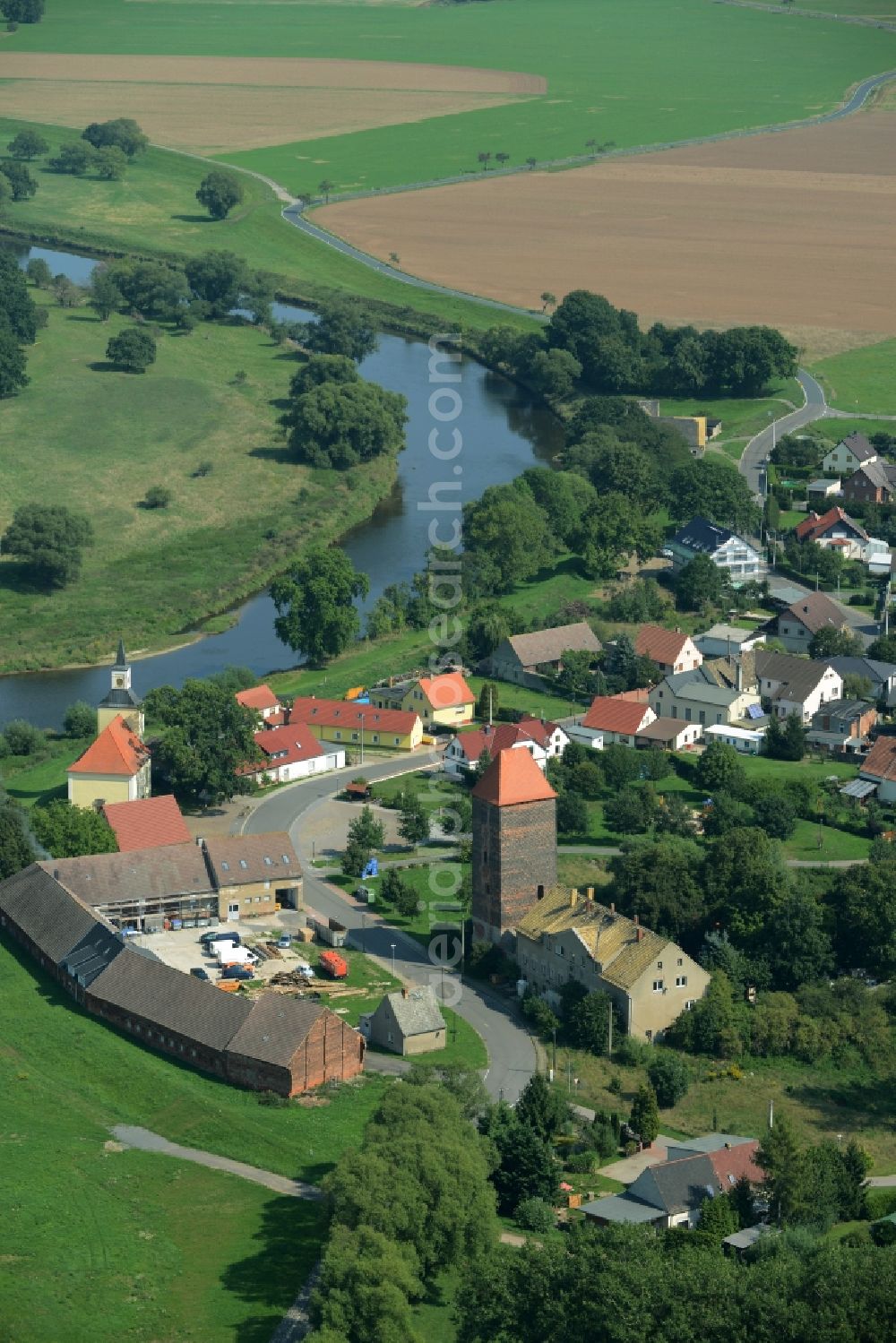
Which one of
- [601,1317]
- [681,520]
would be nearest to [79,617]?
[681,520]

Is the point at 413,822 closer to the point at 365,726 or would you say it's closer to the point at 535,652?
the point at 365,726

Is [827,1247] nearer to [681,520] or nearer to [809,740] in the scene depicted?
[809,740]

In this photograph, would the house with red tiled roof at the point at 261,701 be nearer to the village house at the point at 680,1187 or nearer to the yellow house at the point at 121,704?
the yellow house at the point at 121,704

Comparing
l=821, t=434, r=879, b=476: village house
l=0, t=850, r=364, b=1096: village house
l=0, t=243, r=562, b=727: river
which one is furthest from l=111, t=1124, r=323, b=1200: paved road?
l=821, t=434, r=879, b=476: village house

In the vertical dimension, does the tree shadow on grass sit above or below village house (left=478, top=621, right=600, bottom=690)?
below

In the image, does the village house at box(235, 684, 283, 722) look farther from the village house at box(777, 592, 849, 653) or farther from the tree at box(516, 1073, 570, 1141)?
the tree at box(516, 1073, 570, 1141)

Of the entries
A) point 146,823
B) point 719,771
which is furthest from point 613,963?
point 146,823
